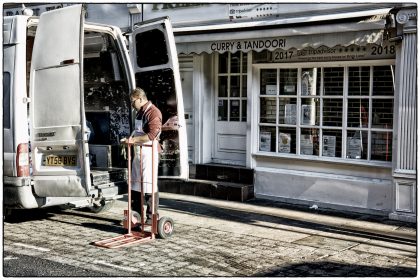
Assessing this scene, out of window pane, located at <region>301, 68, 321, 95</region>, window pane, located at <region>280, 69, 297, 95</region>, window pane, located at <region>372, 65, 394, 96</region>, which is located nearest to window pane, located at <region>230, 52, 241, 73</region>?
window pane, located at <region>280, 69, 297, 95</region>

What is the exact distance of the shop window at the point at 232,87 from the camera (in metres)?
11.4

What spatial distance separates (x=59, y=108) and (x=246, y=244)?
2.80m

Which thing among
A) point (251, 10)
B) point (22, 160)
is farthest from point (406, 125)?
point (22, 160)

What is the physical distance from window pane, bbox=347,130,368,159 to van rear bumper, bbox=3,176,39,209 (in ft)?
16.2

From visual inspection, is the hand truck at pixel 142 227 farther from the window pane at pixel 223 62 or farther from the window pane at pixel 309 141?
the window pane at pixel 223 62

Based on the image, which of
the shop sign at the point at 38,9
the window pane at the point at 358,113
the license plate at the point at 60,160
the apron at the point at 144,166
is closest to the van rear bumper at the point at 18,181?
the license plate at the point at 60,160

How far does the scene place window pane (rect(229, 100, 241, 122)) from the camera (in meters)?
11.5

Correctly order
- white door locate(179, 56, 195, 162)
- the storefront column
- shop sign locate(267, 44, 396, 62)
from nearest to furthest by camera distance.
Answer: the storefront column
shop sign locate(267, 44, 396, 62)
white door locate(179, 56, 195, 162)

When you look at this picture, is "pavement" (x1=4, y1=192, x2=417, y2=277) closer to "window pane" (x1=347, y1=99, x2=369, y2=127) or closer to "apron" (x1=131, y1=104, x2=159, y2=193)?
"apron" (x1=131, y1=104, x2=159, y2=193)

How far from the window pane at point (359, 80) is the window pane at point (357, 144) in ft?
2.08

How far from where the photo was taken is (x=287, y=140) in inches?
424

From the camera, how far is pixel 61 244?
7.42 m

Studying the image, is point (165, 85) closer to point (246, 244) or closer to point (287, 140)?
point (246, 244)

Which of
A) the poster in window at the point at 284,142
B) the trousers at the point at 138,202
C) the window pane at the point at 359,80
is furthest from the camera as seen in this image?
the poster in window at the point at 284,142
